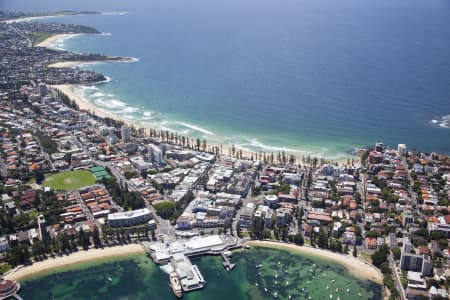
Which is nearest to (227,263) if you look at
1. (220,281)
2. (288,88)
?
(220,281)

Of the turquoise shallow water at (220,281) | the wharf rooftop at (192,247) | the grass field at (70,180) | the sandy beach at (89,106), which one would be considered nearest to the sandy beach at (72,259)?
the turquoise shallow water at (220,281)

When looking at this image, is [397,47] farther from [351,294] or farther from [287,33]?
[351,294]

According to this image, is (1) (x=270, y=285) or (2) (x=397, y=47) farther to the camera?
(2) (x=397, y=47)

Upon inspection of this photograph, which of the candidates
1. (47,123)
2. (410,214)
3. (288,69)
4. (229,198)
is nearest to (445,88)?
(288,69)

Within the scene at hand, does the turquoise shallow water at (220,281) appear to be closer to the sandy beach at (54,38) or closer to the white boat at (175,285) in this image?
the white boat at (175,285)

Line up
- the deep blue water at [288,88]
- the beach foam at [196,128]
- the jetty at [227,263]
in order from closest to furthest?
the jetty at [227,263] < the deep blue water at [288,88] < the beach foam at [196,128]

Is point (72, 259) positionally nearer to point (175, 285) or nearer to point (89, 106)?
point (175, 285)
